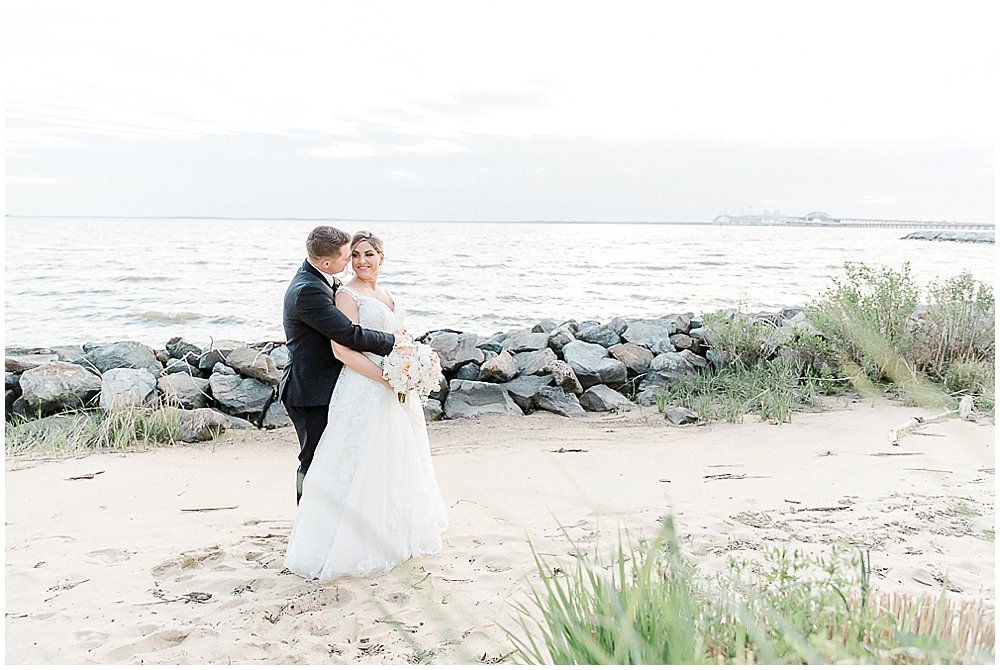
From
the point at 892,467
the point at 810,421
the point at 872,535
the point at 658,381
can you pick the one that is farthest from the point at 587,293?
the point at 872,535

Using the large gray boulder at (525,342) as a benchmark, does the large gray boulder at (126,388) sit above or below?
below

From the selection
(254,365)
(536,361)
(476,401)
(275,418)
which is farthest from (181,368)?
(536,361)

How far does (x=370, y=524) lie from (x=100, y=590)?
148 centimetres

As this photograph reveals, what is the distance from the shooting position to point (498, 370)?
927cm

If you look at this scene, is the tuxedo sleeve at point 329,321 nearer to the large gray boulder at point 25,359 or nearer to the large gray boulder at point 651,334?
the large gray boulder at point 651,334

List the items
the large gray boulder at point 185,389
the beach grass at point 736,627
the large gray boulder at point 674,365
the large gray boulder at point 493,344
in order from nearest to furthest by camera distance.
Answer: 1. the beach grass at point 736,627
2. the large gray boulder at point 185,389
3. the large gray boulder at point 674,365
4. the large gray boulder at point 493,344

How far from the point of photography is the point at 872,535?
4.59 m

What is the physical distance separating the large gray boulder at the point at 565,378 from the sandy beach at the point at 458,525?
3.70ft

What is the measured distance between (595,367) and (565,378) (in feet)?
1.72

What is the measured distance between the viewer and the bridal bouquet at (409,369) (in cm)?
462

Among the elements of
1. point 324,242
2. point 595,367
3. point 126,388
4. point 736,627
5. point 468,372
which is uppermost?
point 324,242

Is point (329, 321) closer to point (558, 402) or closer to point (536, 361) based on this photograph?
point (558, 402)

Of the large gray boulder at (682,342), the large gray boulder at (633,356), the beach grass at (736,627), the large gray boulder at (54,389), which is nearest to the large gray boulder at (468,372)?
the large gray boulder at (633,356)

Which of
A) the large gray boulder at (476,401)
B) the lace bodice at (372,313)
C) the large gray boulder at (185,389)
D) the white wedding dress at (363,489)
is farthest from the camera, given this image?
the large gray boulder at (476,401)
